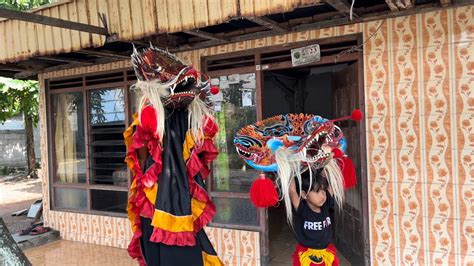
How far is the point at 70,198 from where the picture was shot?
223 inches

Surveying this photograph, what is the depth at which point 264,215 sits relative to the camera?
4039 millimetres

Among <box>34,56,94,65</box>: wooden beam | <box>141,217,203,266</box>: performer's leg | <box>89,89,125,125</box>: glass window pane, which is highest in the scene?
<box>34,56,94,65</box>: wooden beam

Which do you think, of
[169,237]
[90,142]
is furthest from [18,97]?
[169,237]

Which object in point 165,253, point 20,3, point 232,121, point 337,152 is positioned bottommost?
point 165,253

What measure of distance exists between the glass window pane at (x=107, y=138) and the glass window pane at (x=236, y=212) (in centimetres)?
147

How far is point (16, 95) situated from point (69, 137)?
171 inches

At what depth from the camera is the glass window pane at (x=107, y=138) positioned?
5.18m

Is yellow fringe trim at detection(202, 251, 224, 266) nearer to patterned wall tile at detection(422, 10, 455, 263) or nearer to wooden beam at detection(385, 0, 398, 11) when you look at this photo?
patterned wall tile at detection(422, 10, 455, 263)

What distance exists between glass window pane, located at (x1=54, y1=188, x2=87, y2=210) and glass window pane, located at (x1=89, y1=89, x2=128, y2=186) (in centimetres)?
31

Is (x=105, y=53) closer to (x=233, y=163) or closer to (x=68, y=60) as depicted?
(x=68, y=60)

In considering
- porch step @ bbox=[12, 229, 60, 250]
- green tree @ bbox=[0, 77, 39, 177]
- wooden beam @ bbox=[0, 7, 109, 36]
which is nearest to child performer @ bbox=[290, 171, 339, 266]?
wooden beam @ bbox=[0, 7, 109, 36]

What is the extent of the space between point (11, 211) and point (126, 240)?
4.68m

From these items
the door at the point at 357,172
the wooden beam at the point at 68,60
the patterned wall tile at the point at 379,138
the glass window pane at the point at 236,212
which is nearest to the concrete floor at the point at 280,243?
the door at the point at 357,172

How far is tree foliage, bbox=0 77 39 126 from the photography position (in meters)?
8.05
